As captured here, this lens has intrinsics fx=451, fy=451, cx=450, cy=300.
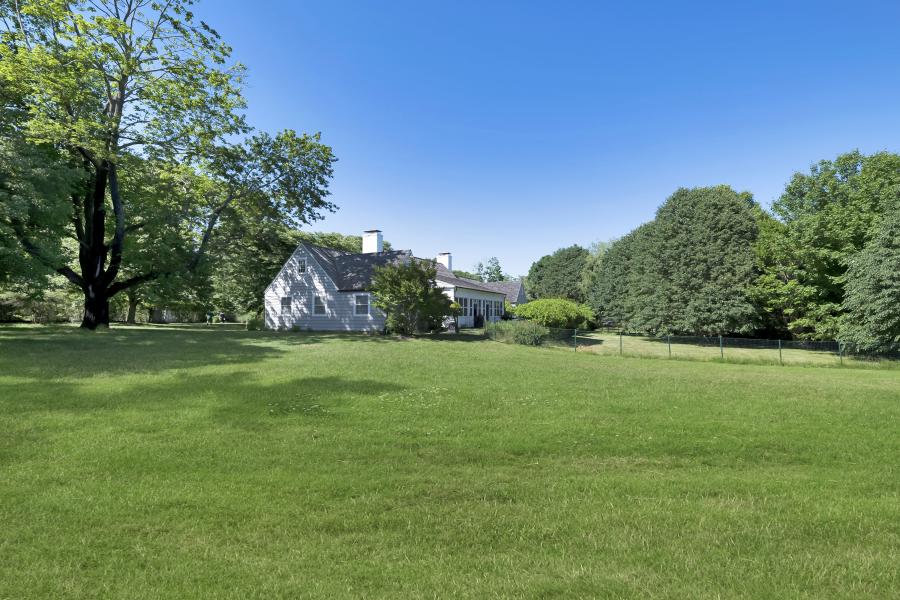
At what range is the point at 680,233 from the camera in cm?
3503

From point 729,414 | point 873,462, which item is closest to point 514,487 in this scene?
point 873,462

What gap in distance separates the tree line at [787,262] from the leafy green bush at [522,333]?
45.3 ft

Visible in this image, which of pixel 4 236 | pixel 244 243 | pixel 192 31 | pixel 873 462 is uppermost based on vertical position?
pixel 192 31

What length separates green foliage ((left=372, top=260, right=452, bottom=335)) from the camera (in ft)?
81.5

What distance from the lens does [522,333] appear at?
83.6 ft

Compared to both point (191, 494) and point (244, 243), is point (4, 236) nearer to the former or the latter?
point (244, 243)

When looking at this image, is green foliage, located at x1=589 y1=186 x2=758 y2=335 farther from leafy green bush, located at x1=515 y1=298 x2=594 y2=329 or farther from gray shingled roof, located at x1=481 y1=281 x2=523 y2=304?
gray shingled roof, located at x1=481 y1=281 x2=523 y2=304

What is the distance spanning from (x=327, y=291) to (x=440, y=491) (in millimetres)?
28789

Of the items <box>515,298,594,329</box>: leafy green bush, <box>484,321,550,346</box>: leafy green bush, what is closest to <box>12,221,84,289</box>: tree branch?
<box>484,321,550,346</box>: leafy green bush

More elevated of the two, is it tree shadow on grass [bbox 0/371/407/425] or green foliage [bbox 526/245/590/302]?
green foliage [bbox 526/245/590/302]

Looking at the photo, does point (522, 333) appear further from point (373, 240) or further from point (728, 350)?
point (373, 240)

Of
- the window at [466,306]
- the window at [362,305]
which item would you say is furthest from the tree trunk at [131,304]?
the window at [466,306]

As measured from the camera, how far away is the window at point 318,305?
3266 cm

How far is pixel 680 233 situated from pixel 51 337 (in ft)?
129
